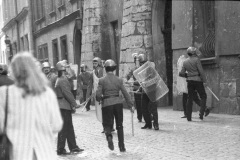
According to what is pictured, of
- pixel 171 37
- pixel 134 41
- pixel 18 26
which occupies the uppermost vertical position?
pixel 18 26

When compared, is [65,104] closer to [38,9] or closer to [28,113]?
[28,113]

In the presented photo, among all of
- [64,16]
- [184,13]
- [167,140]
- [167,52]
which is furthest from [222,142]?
[64,16]

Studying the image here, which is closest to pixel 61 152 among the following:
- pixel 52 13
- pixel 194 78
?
pixel 194 78

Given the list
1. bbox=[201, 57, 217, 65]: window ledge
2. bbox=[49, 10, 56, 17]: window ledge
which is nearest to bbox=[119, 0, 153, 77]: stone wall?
bbox=[201, 57, 217, 65]: window ledge

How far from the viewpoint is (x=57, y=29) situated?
1011 inches

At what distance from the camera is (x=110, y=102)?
7238 millimetres

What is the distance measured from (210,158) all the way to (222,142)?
1.30 m

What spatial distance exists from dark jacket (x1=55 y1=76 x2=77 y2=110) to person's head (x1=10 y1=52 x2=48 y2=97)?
3480 mm

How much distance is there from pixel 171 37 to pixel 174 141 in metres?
7.12

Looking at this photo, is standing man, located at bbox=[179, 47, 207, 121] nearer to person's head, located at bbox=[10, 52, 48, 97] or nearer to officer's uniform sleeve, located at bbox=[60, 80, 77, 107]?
officer's uniform sleeve, located at bbox=[60, 80, 77, 107]

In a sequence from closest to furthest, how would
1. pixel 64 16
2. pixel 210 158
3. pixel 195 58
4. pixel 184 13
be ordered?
pixel 210 158
pixel 195 58
pixel 184 13
pixel 64 16

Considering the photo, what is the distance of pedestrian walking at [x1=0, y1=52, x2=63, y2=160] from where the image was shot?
3.66 meters

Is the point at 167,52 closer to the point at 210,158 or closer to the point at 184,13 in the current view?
the point at 184,13

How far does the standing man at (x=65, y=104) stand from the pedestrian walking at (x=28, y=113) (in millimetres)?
3430
